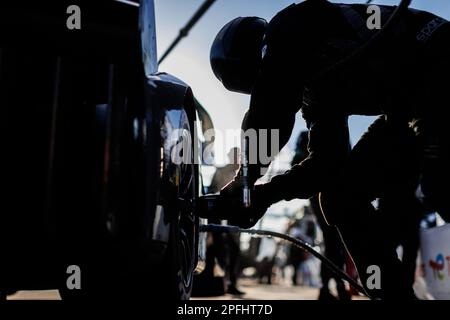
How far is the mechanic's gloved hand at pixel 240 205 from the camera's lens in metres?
1.70

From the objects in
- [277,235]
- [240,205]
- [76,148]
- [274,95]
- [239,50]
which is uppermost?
[239,50]

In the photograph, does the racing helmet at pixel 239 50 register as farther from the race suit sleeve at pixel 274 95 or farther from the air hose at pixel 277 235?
the air hose at pixel 277 235

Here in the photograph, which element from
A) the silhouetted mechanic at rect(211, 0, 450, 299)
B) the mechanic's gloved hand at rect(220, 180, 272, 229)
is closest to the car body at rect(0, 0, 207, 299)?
the mechanic's gloved hand at rect(220, 180, 272, 229)

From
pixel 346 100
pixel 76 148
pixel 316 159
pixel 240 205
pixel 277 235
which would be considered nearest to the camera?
pixel 76 148

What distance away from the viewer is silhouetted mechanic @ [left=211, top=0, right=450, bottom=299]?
171 centimetres

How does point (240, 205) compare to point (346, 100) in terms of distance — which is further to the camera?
point (346, 100)

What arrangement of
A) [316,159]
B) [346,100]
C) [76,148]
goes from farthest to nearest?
[316,159] < [346,100] < [76,148]

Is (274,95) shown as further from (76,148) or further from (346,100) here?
(76,148)

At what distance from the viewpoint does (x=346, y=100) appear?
188 cm

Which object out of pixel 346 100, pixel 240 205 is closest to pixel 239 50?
pixel 346 100

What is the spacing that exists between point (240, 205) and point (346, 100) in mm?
650

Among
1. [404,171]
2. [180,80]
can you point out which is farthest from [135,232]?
[404,171]

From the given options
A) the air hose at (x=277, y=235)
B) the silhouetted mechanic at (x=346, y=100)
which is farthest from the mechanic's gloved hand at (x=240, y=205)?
the air hose at (x=277, y=235)

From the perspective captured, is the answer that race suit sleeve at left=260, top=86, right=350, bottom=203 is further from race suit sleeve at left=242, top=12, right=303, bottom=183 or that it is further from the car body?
the car body
